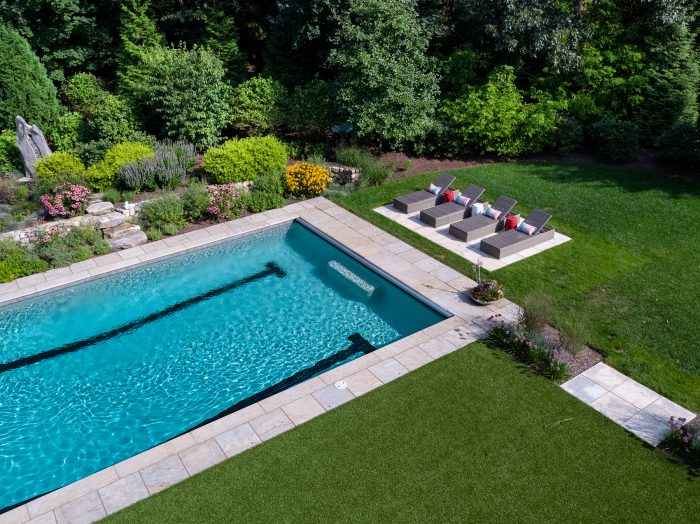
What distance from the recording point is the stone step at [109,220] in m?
15.3

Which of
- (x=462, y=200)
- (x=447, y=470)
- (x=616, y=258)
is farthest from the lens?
(x=462, y=200)

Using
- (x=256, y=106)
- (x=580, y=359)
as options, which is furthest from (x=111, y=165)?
(x=580, y=359)

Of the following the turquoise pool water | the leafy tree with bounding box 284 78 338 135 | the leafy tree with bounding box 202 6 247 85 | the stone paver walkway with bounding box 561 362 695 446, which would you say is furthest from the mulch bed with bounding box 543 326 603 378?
the leafy tree with bounding box 202 6 247 85

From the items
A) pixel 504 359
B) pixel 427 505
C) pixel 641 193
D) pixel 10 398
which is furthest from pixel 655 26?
pixel 10 398

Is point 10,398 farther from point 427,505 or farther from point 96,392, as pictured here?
point 427,505

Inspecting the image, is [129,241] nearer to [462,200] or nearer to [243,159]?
[243,159]

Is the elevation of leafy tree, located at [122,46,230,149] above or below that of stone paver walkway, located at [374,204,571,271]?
above

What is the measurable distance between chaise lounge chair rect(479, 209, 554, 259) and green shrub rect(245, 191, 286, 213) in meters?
6.49

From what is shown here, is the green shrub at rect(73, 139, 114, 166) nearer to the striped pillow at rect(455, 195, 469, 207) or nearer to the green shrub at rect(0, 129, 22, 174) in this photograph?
the green shrub at rect(0, 129, 22, 174)

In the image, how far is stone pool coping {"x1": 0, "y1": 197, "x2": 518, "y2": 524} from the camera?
838cm

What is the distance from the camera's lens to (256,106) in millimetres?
20828

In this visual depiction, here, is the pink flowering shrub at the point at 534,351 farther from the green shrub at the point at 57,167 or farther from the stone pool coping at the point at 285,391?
the green shrub at the point at 57,167

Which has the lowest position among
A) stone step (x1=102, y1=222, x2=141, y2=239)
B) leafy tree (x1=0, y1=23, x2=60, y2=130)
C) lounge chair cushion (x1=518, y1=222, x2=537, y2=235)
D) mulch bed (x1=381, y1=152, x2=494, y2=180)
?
stone step (x1=102, y1=222, x2=141, y2=239)

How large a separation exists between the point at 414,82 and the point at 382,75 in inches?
48.0
